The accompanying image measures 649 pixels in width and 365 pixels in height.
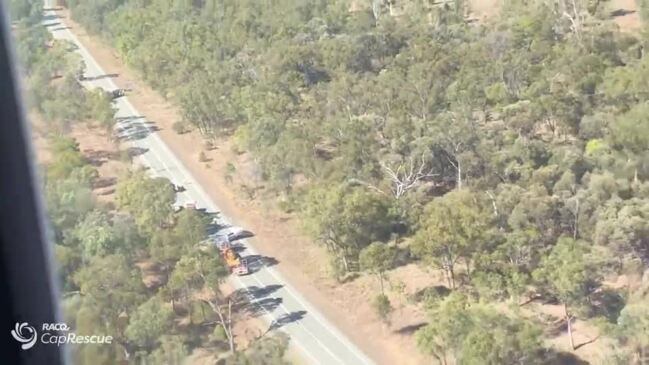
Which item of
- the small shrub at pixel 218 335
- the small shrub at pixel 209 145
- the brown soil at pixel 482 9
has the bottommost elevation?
the brown soil at pixel 482 9

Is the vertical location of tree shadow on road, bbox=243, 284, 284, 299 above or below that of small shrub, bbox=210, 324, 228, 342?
below

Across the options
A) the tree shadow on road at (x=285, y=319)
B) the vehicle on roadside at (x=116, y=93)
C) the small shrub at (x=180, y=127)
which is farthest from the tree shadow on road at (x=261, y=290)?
the vehicle on roadside at (x=116, y=93)

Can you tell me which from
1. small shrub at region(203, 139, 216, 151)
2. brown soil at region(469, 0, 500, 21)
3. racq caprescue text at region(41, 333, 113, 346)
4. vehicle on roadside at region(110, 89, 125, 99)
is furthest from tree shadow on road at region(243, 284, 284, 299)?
brown soil at region(469, 0, 500, 21)

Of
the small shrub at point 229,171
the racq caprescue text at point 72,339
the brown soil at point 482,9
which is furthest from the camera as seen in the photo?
the brown soil at point 482,9

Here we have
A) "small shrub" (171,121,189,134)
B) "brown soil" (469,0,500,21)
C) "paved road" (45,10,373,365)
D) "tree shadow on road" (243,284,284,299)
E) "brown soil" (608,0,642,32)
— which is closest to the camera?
"paved road" (45,10,373,365)

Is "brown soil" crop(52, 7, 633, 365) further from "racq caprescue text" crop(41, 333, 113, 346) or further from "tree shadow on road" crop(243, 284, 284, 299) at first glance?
"racq caprescue text" crop(41, 333, 113, 346)

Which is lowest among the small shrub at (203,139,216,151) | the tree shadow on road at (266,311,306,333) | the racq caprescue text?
the small shrub at (203,139,216,151)

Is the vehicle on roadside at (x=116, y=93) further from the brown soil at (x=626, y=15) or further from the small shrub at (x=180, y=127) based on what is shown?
the brown soil at (x=626, y=15)
